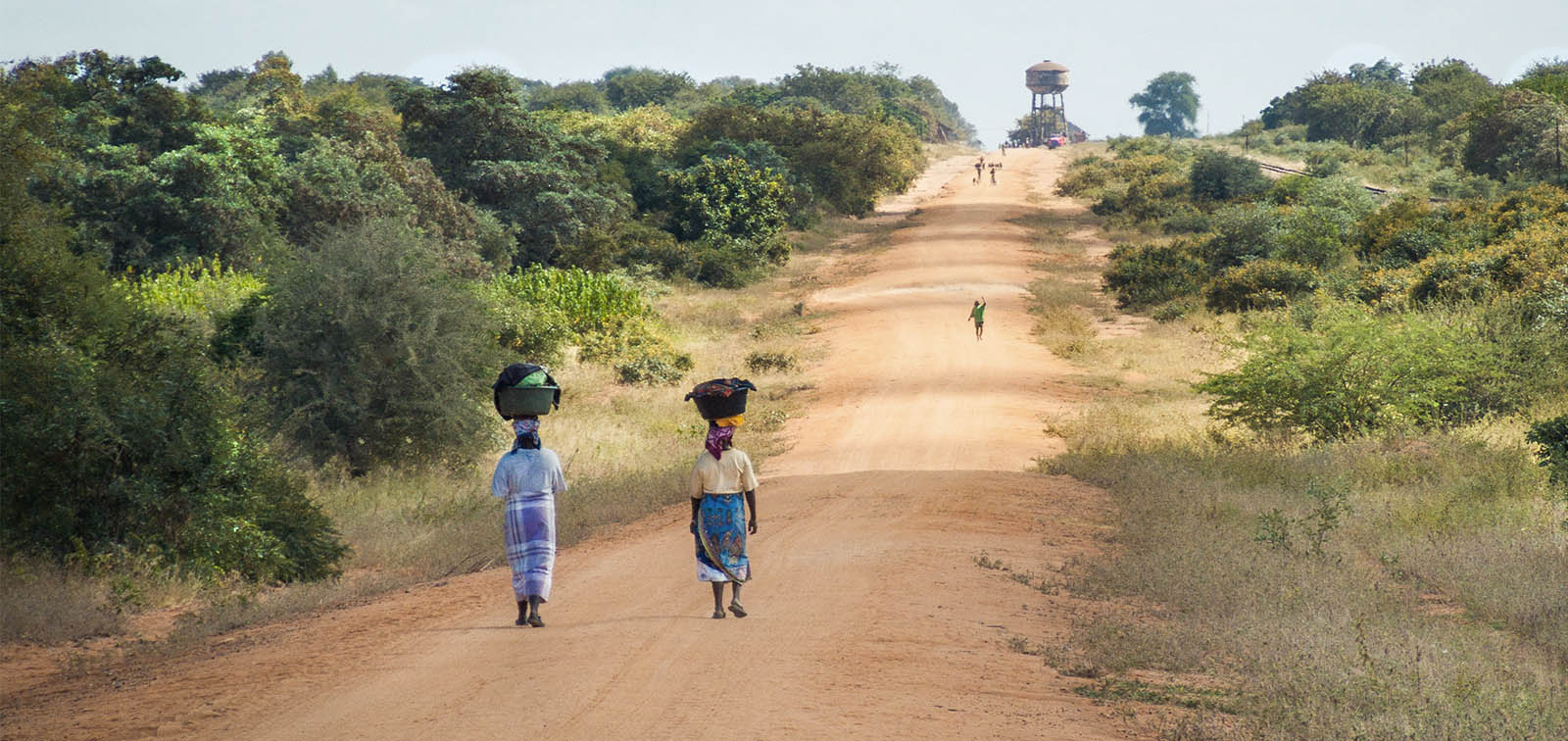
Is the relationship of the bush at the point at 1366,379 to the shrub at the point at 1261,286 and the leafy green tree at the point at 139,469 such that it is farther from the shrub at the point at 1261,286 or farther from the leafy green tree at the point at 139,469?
the leafy green tree at the point at 139,469

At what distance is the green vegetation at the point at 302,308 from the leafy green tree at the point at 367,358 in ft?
0.15

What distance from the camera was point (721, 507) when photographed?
9664 millimetres

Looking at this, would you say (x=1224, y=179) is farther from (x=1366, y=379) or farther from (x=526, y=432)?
(x=526, y=432)

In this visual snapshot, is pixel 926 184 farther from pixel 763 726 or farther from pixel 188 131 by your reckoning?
pixel 763 726

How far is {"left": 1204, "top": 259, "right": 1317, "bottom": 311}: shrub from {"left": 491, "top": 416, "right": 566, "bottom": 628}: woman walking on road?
988 inches

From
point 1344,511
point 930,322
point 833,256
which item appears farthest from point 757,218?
point 1344,511

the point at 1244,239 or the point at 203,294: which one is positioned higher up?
the point at 203,294

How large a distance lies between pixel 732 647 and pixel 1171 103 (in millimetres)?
195249

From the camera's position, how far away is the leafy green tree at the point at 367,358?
19.2m

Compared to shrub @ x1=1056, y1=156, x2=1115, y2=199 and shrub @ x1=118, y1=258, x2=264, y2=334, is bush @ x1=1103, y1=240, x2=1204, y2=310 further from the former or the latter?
shrub @ x1=1056, y1=156, x2=1115, y2=199

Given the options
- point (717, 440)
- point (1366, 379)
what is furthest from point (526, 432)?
point (1366, 379)

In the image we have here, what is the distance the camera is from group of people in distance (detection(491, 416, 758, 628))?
378 inches

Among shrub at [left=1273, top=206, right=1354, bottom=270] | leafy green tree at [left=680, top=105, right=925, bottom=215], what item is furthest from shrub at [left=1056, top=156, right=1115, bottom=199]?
shrub at [left=1273, top=206, right=1354, bottom=270]

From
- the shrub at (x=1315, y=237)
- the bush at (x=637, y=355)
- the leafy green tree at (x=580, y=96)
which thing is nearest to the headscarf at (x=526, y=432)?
the bush at (x=637, y=355)
